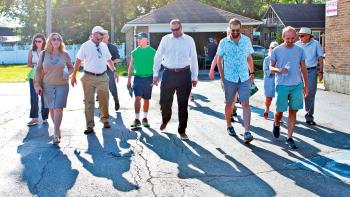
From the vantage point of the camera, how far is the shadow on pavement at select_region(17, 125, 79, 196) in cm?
552

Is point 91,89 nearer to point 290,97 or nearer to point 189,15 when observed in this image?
point 290,97

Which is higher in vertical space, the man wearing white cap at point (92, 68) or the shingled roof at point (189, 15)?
the shingled roof at point (189, 15)

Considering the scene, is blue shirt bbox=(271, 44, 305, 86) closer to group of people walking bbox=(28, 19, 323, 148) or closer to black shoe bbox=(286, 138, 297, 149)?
group of people walking bbox=(28, 19, 323, 148)

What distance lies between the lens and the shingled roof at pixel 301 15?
5091 cm

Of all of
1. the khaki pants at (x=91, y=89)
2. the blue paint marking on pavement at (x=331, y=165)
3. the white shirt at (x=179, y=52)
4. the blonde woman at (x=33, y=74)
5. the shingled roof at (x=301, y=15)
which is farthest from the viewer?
the shingled roof at (x=301, y=15)

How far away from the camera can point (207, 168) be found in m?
6.36

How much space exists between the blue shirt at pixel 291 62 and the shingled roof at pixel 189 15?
69.7ft

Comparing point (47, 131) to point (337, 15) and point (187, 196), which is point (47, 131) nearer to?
point (187, 196)

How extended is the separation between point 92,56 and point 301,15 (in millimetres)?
46785

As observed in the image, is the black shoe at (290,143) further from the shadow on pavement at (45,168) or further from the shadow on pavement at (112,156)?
the shadow on pavement at (45,168)

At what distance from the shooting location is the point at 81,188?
5523mm

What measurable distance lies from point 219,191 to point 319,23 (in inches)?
1892

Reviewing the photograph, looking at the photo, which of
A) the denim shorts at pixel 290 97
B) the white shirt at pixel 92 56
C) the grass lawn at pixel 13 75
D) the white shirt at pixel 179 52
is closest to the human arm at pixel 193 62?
the white shirt at pixel 179 52

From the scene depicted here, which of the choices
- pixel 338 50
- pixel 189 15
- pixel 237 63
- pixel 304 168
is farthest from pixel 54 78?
pixel 189 15
